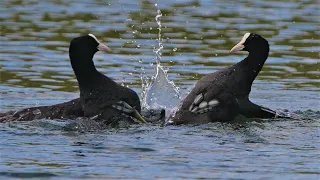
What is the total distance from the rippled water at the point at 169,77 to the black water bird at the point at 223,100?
191 millimetres

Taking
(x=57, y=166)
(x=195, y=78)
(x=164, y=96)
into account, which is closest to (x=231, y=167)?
(x=57, y=166)

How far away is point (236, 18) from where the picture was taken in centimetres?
2191

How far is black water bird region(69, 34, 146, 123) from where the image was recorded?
11547mm

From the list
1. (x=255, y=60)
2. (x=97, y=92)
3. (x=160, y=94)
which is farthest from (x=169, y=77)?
(x=97, y=92)

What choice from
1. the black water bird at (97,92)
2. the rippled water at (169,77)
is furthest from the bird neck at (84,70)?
the rippled water at (169,77)

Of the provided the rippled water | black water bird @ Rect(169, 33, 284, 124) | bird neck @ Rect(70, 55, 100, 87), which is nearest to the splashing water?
the rippled water

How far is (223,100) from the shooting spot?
11.6 m

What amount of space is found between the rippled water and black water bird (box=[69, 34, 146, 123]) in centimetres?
51

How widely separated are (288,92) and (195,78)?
177 centimetres

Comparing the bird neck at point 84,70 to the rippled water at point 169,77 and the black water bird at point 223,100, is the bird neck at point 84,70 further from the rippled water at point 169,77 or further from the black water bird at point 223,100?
the black water bird at point 223,100

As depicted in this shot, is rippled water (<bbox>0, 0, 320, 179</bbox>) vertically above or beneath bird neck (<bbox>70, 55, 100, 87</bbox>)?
beneath

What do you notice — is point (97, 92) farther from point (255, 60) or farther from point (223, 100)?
point (255, 60)

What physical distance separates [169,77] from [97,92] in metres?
4.06

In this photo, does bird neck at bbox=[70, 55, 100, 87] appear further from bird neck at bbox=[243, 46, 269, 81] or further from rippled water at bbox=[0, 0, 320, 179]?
bird neck at bbox=[243, 46, 269, 81]
